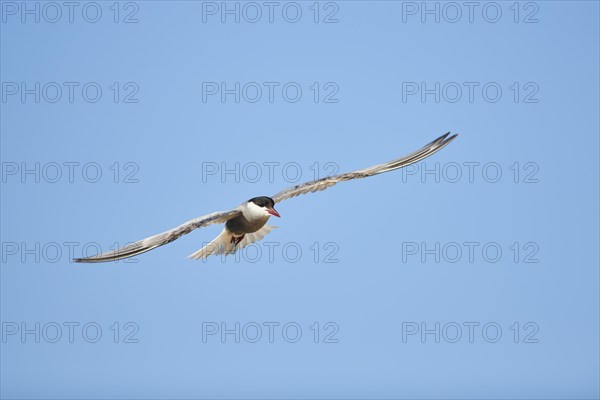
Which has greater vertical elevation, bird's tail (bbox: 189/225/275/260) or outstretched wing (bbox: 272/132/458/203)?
outstretched wing (bbox: 272/132/458/203)

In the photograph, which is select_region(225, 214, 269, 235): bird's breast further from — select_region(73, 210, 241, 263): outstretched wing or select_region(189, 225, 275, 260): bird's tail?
select_region(73, 210, 241, 263): outstretched wing

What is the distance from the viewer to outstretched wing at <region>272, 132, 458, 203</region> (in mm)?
20594

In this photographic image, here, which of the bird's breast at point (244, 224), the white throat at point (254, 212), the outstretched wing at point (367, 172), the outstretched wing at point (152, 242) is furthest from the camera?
the outstretched wing at point (367, 172)

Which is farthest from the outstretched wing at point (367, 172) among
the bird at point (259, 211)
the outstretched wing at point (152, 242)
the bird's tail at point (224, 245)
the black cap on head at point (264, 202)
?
the outstretched wing at point (152, 242)

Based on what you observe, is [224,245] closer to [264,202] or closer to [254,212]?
[254,212]

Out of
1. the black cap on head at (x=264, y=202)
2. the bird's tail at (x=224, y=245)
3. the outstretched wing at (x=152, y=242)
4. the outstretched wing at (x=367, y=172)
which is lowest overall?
the outstretched wing at (x=152, y=242)

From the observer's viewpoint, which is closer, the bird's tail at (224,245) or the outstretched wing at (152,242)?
the outstretched wing at (152,242)

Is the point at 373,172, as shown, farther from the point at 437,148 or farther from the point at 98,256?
the point at 98,256

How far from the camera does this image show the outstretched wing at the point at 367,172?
20.6m

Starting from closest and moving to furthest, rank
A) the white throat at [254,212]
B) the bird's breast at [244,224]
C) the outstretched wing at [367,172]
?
the white throat at [254,212]
the bird's breast at [244,224]
the outstretched wing at [367,172]

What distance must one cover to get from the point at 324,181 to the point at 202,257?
10.7 ft

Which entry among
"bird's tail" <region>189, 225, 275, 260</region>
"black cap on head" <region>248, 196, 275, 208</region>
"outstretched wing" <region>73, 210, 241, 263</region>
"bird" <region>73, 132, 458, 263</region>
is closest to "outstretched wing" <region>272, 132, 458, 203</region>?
"bird" <region>73, 132, 458, 263</region>

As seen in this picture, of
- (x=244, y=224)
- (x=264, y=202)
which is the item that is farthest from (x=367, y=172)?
(x=244, y=224)

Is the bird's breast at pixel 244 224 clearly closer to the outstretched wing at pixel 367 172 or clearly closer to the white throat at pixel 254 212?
the white throat at pixel 254 212
